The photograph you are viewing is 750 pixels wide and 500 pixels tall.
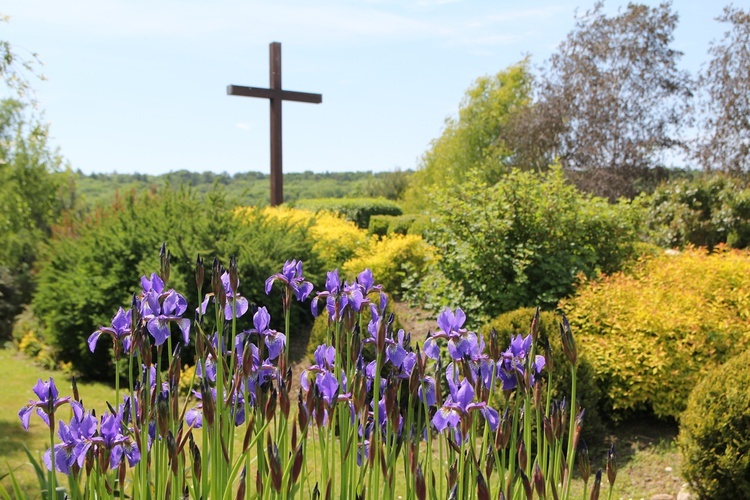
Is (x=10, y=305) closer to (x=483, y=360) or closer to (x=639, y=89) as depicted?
(x=483, y=360)

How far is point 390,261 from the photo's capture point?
10.6 meters

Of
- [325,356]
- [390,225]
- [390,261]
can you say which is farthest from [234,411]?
[390,225]

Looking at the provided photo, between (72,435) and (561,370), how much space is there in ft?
13.4

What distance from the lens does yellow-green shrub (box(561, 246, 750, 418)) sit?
18.3 feet

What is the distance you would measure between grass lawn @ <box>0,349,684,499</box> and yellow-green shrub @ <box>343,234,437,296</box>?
3937 mm

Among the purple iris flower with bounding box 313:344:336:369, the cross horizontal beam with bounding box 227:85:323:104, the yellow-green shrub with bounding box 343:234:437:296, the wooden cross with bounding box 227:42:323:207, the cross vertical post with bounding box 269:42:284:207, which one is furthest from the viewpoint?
the cross vertical post with bounding box 269:42:284:207

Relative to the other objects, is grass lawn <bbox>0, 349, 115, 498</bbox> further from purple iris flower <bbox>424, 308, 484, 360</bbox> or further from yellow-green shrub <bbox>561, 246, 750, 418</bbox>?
yellow-green shrub <bbox>561, 246, 750, 418</bbox>

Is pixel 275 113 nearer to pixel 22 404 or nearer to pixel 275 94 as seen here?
pixel 275 94

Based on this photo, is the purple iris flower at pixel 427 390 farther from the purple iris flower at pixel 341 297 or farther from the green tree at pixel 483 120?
the green tree at pixel 483 120

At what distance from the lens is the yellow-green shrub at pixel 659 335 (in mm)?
5578

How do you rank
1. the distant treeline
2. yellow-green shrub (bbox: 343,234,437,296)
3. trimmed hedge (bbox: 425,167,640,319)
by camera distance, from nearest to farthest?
trimmed hedge (bbox: 425,167,640,319), yellow-green shrub (bbox: 343,234,437,296), the distant treeline

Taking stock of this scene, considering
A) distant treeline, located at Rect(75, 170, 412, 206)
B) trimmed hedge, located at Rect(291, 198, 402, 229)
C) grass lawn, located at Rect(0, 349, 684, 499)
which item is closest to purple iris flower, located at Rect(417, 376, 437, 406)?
grass lawn, located at Rect(0, 349, 684, 499)

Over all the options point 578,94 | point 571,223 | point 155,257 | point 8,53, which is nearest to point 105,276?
point 155,257

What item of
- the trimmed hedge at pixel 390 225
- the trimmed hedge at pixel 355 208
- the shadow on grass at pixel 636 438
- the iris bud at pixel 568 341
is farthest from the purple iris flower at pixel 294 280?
the trimmed hedge at pixel 355 208
